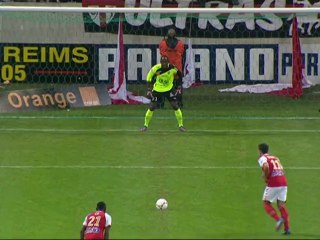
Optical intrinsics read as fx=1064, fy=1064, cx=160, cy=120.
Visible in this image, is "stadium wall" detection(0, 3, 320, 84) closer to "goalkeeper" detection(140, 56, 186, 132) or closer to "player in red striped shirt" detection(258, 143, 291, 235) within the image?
"goalkeeper" detection(140, 56, 186, 132)

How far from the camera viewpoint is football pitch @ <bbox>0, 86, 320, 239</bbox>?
18312mm

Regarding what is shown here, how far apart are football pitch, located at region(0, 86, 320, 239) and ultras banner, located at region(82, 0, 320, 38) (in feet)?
7.97

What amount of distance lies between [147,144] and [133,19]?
8050 millimetres

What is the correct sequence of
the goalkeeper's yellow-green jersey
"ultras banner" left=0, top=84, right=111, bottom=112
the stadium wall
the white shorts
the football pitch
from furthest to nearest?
the stadium wall, "ultras banner" left=0, top=84, right=111, bottom=112, the goalkeeper's yellow-green jersey, the football pitch, the white shorts

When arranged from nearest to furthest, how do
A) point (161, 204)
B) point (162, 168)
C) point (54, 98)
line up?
point (161, 204) → point (162, 168) → point (54, 98)

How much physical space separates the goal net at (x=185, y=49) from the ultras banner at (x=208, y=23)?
0.03 m

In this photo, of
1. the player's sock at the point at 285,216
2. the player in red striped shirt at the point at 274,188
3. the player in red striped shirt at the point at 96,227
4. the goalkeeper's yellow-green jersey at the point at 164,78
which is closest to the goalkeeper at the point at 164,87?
the goalkeeper's yellow-green jersey at the point at 164,78

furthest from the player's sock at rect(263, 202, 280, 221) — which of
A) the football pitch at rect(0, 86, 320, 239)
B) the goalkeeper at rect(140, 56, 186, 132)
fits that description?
the goalkeeper at rect(140, 56, 186, 132)

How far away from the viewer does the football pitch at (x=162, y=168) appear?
60.1 feet

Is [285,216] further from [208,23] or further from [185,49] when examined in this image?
[208,23]

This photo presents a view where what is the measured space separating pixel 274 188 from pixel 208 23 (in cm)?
1439

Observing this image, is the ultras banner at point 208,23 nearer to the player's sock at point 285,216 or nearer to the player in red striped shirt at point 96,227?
the player's sock at point 285,216

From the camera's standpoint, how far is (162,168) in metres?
22.2

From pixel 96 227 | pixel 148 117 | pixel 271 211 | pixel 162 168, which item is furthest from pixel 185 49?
pixel 96 227
